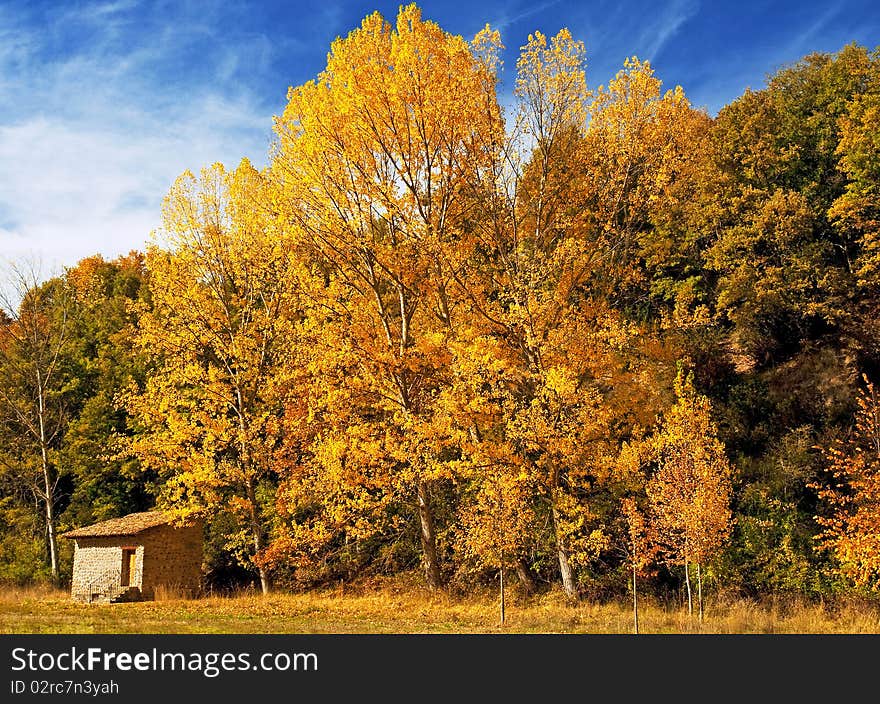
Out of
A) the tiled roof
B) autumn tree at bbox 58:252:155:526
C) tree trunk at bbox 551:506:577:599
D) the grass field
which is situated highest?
autumn tree at bbox 58:252:155:526

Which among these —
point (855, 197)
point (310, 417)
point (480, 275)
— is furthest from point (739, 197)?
point (310, 417)

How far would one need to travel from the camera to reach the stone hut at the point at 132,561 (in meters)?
27.8

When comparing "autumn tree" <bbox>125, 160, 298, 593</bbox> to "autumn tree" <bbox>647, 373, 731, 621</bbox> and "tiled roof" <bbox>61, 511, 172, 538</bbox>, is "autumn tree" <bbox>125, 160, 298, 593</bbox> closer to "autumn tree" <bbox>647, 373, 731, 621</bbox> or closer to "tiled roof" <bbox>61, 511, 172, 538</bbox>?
"tiled roof" <bbox>61, 511, 172, 538</bbox>

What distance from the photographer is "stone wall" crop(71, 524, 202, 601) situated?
27922 millimetres

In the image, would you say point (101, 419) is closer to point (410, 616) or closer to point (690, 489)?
point (410, 616)

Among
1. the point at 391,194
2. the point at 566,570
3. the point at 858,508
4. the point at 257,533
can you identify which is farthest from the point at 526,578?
the point at 391,194

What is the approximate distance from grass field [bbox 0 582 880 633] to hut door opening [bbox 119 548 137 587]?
1.93m

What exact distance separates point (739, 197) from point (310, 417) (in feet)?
74.5

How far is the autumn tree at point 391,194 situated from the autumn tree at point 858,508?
35.8 ft

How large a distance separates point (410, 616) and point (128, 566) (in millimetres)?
12671

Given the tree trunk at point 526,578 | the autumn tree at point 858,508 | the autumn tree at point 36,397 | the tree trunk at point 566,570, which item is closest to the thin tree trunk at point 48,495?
the autumn tree at point 36,397

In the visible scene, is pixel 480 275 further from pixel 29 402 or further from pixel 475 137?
pixel 29 402

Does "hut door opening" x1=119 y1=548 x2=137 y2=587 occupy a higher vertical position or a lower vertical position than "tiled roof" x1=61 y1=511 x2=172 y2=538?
lower

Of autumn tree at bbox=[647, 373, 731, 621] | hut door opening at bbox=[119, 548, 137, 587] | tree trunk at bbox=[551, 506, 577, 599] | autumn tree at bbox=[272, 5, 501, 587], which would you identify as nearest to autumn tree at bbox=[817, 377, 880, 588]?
autumn tree at bbox=[647, 373, 731, 621]
